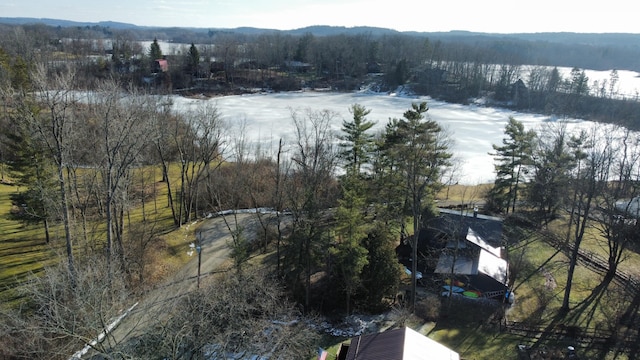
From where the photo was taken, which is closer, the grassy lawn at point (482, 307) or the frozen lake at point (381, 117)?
the grassy lawn at point (482, 307)

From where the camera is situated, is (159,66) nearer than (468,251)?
No

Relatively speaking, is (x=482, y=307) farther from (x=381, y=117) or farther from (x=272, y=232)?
(x=381, y=117)

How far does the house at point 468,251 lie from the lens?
20562mm

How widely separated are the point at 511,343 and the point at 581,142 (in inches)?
674

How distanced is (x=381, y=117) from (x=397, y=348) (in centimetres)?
4525

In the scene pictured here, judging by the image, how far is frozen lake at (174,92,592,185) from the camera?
41.2 meters

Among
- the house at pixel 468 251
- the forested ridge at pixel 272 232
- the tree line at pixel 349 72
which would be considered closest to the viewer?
the forested ridge at pixel 272 232

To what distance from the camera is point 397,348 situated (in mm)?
13078

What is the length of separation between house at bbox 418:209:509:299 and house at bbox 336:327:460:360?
19.8 feet

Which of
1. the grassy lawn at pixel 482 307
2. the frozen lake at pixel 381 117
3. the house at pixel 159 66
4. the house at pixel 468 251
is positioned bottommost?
the grassy lawn at pixel 482 307

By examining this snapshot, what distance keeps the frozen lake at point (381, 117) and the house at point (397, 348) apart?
23.0 metres

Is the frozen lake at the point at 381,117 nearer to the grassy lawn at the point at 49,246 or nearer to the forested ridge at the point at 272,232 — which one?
the forested ridge at the point at 272,232

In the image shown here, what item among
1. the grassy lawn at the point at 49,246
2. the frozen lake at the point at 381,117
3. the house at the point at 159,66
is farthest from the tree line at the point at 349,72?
the grassy lawn at the point at 49,246

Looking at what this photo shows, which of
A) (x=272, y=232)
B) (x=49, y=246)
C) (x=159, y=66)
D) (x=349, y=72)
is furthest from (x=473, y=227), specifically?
(x=349, y=72)
